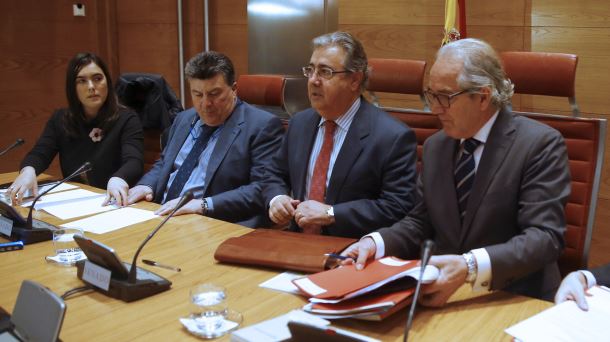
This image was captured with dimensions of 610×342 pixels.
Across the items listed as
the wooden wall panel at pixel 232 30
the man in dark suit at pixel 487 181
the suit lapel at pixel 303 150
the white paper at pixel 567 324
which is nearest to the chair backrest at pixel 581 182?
the man in dark suit at pixel 487 181

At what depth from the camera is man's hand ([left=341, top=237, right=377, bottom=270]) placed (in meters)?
1.71

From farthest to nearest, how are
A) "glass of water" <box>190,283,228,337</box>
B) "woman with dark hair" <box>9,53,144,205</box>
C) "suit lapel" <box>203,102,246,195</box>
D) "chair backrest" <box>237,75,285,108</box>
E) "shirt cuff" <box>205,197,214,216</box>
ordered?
"woman with dark hair" <box>9,53,144,205</box>
"chair backrest" <box>237,75,285,108</box>
"suit lapel" <box>203,102,246,195</box>
"shirt cuff" <box>205,197,214,216</box>
"glass of water" <box>190,283,228,337</box>

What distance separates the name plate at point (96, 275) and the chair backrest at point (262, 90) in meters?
1.70

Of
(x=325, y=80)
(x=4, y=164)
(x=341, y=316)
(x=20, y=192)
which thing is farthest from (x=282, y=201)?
(x=4, y=164)

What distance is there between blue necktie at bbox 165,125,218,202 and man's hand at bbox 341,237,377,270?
1.37 metres

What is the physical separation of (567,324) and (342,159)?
1.25 meters

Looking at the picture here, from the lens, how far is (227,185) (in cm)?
293

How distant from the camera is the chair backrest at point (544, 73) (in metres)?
2.35

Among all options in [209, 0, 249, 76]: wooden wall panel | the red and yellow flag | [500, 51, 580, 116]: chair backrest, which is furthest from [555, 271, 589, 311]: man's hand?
[209, 0, 249, 76]: wooden wall panel

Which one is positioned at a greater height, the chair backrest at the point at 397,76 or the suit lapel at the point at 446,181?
the chair backrest at the point at 397,76

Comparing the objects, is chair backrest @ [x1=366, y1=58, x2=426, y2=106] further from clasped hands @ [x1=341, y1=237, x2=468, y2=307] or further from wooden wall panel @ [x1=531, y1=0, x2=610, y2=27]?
clasped hands @ [x1=341, y1=237, x2=468, y2=307]

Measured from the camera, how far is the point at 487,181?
188 centimetres

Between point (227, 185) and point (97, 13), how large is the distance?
352 cm

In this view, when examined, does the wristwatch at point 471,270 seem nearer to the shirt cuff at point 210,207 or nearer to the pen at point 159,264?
the pen at point 159,264
